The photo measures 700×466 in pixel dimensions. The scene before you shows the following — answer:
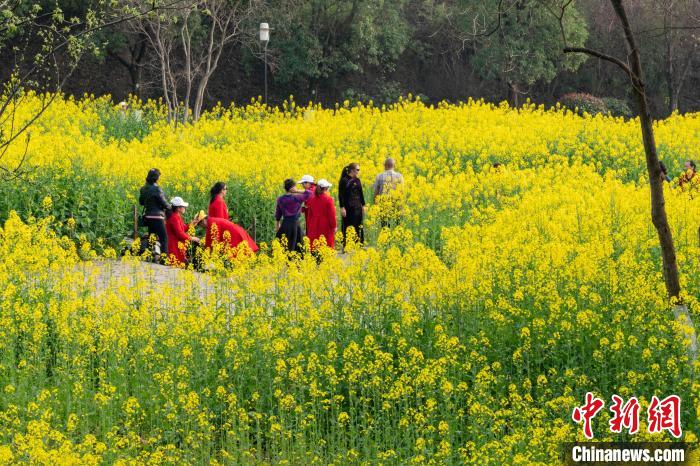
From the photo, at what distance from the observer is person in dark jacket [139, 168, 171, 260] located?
16516 millimetres

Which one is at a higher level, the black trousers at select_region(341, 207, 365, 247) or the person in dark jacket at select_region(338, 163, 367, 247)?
the person in dark jacket at select_region(338, 163, 367, 247)

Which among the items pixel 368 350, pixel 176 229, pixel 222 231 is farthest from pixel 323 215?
pixel 368 350

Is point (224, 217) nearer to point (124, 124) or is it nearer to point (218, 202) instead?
point (218, 202)

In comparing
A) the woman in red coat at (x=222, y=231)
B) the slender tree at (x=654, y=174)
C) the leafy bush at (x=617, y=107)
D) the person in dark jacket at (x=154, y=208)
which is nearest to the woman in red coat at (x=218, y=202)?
the woman in red coat at (x=222, y=231)

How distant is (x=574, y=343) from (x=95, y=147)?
467 inches

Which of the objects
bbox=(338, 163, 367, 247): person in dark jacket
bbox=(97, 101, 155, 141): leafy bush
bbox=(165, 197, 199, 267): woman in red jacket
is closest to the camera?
bbox=(165, 197, 199, 267): woman in red jacket

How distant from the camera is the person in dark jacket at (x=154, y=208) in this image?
650 inches

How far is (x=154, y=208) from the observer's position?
54.3 feet

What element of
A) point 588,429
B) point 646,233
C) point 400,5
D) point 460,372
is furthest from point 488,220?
point 400,5

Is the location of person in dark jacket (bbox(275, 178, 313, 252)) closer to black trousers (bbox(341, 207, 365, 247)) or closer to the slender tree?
black trousers (bbox(341, 207, 365, 247))

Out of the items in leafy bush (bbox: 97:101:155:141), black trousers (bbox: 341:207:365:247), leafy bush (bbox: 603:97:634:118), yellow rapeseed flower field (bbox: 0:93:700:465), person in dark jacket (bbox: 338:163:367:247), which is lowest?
yellow rapeseed flower field (bbox: 0:93:700:465)

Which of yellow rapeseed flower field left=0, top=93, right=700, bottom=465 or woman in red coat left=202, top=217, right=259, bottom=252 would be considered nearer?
yellow rapeseed flower field left=0, top=93, right=700, bottom=465

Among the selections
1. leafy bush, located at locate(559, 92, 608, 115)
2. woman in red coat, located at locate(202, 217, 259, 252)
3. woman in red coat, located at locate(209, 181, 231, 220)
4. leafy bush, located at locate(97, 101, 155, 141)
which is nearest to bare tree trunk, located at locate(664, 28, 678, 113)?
leafy bush, located at locate(559, 92, 608, 115)

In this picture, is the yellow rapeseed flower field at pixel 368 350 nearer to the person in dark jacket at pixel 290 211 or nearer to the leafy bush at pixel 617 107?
the person in dark jacket at pixel 290 211
